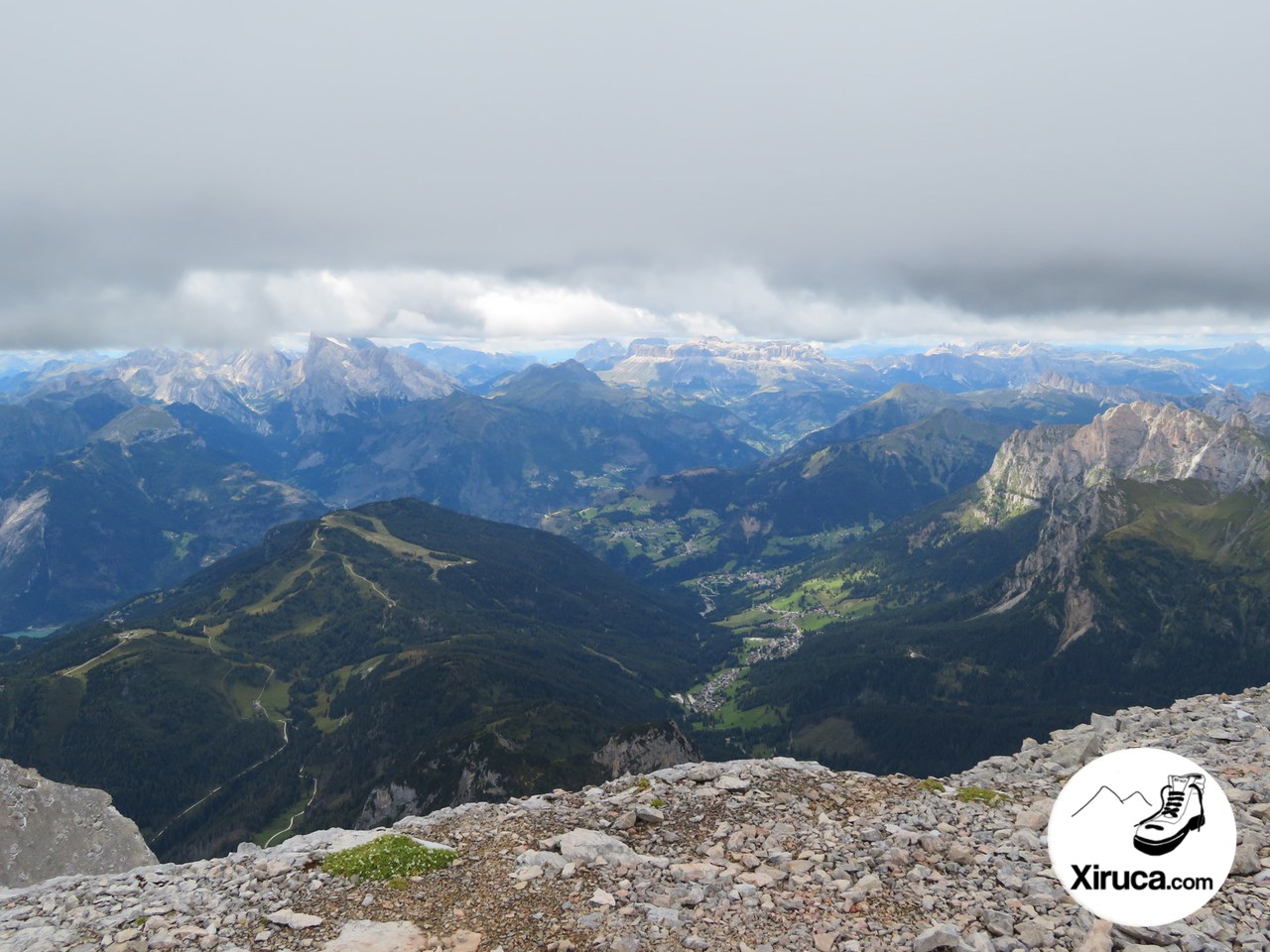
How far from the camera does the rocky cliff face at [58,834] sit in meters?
66.4

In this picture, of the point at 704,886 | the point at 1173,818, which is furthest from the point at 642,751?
the point at 1173,818

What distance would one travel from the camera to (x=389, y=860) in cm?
2425

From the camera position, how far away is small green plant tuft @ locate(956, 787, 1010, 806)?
27.4 metres

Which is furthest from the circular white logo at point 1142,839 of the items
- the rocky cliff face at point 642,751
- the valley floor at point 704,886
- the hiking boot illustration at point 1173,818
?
the rocky cliff face at point 642,751

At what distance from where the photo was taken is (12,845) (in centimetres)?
6825

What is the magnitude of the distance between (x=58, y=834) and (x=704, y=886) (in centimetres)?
8234

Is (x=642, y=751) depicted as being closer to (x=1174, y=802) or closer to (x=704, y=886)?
(x=704, y=886)

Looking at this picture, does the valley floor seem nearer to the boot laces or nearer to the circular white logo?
the circular white logo

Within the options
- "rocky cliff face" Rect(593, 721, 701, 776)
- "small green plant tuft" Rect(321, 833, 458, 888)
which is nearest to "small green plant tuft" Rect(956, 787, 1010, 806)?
"small green plant tuft" Rect(321, 833, 458, 888)

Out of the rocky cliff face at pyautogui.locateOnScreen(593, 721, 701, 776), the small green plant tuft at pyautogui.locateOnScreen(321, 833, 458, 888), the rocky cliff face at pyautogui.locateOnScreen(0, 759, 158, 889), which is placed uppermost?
the small green plant tuft at pyautogui.locateOnScreen(321, 833, 458, 888)

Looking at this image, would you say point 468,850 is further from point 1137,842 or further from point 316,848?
point 1137,842

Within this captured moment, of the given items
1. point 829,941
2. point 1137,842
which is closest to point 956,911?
point 829,941

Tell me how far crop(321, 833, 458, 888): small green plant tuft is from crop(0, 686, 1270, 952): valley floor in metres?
0.55

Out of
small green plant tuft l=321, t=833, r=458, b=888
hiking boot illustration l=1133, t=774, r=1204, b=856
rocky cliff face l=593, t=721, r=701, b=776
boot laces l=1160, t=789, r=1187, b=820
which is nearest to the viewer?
hiking boot illustration l=1133, t=774, r=1204, b=856
